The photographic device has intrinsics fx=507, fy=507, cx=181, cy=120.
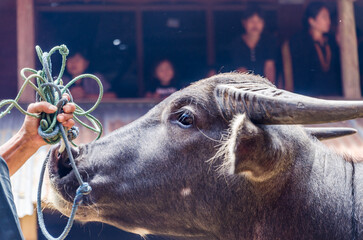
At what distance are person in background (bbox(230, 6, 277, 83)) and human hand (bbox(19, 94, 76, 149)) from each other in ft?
18.6

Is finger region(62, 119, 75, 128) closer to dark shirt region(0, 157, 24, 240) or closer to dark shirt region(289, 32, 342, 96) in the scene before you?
dark shirt region(0, 157, 24, 240)

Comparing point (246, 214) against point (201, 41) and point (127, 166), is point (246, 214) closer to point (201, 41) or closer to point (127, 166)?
point (127, 166)

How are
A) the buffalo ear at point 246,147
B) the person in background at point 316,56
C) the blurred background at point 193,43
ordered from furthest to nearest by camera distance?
1. the person in background at point 316,56
2. the blurred background at point 193,43
3. the buffalo ear at point 246,147

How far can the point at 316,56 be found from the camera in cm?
865

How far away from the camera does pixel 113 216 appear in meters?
3.31

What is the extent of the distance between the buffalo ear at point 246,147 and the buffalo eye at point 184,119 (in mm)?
475

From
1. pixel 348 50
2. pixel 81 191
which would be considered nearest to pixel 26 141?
pixel 81 191

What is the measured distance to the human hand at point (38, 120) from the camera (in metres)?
2.94

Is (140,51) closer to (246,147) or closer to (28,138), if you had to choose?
(28,138)

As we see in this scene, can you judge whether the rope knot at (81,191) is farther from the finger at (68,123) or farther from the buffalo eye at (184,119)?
the buffalo eye at (184,119)

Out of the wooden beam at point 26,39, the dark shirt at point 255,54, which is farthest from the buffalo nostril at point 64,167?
the dark shirt at point 255,54

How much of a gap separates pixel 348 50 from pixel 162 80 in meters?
3.14

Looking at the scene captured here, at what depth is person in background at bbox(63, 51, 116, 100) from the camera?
824 cm

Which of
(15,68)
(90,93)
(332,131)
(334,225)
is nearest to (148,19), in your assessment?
(90,93)
